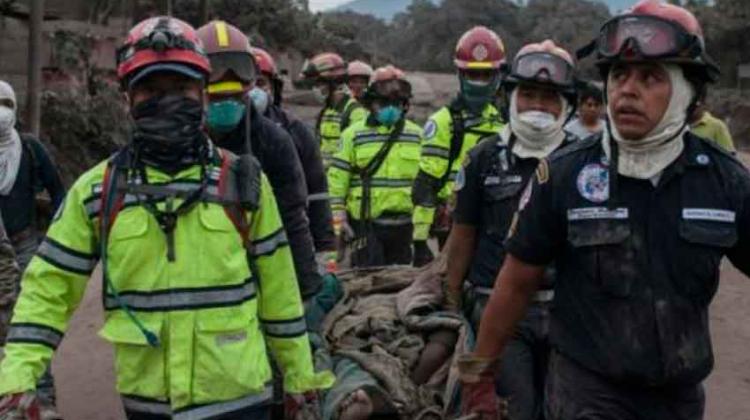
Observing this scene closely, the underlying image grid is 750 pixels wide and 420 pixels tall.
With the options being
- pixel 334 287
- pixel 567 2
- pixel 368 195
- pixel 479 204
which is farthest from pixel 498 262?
pixel 567 2

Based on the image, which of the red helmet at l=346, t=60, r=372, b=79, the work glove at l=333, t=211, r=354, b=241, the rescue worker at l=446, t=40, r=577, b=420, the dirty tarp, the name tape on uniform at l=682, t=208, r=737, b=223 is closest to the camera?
the name tape on uniform at l=682, t=208, r=737, b=223

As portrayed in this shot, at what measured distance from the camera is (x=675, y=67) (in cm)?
368

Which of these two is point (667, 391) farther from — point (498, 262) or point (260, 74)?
point (260, 74)

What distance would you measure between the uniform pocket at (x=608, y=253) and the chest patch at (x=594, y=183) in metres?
0.07

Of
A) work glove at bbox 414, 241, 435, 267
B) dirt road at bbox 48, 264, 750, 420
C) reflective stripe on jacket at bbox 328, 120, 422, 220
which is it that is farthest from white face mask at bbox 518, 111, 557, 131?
reflective stripe on jacket at bbox 328, 120, 422, 220

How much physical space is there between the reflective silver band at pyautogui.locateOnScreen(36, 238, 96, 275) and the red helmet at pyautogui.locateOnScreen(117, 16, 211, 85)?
1.81ft

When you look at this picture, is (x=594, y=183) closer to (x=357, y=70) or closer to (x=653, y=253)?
(x=653, y=253)

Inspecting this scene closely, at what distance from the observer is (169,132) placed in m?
3.76

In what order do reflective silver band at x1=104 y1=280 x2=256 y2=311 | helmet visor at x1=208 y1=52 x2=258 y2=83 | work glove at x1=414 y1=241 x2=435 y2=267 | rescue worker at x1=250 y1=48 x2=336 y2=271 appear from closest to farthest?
reflective silver band at x1=104 y1=280 x2=256 y2=311, helmet visor at x1=208 y1=52 x2=258 y2=83, rescue worker at x1=250 y1=48 x2=336 y2=271, work glove at x1=414 y1=241 x2=435 y2=267

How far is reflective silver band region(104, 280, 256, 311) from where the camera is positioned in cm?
373

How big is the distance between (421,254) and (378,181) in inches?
24.9

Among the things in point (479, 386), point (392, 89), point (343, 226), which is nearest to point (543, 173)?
point (479, 386)

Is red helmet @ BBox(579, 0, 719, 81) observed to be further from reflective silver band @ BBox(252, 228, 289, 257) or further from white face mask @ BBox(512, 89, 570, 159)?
white face mask @ BBox(512, 89, 570, 159)

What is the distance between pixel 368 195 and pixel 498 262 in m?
3.92
